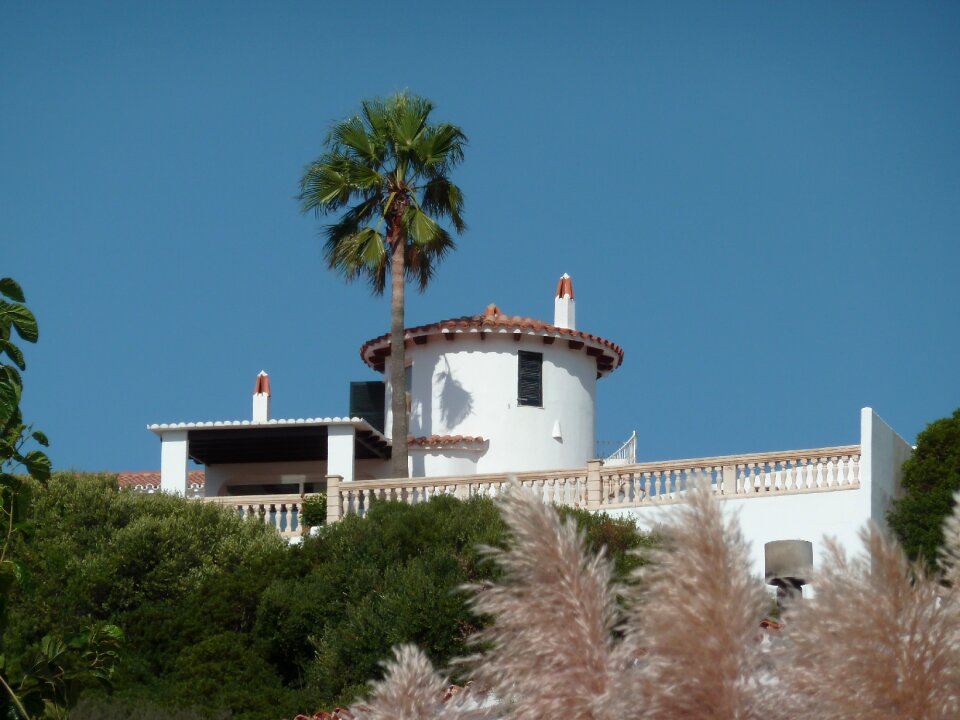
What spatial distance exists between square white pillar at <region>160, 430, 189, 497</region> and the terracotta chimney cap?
440 cm

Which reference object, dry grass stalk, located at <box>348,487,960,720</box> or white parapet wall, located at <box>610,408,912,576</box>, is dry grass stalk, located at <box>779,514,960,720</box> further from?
white parapet wall, located at <box>610,408,912,576</box>

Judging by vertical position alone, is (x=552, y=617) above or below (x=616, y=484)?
below

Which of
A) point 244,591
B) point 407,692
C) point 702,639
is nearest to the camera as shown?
point 702,639

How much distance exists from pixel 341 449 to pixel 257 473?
15.2ft

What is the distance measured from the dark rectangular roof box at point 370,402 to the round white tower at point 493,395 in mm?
1138

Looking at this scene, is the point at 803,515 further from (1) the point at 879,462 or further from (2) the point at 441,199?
(2) the point at 441,199


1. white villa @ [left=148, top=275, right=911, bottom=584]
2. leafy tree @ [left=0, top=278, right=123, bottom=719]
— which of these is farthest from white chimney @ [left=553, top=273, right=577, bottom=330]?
leafy tree @ [left=0, top=278, right=123, bottom=719]

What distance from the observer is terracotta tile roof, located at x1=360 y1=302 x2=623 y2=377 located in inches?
1374

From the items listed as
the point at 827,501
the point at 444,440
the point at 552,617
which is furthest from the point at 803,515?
the point at 552,617

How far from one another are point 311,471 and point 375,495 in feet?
28.6

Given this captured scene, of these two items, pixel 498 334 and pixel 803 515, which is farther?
pixel 498 334

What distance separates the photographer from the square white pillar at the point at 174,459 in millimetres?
33156

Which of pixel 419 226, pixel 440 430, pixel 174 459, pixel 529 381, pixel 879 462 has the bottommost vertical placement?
pixel 879 462

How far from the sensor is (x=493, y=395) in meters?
35.1
